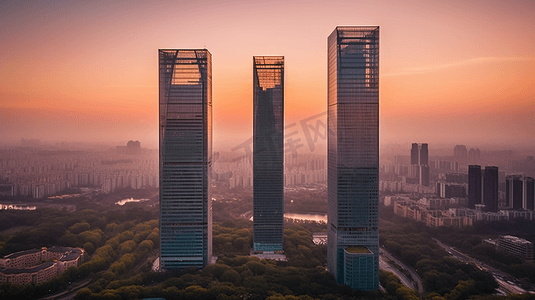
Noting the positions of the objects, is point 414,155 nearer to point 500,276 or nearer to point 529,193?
point 529,193

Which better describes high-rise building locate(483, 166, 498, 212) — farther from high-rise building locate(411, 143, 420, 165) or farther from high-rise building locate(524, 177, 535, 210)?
high-rise building locate(411, 143, 420, 165)

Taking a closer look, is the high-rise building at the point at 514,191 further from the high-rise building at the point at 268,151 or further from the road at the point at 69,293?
the road at the point at 69,293

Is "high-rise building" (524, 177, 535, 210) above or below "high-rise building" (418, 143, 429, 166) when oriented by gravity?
below

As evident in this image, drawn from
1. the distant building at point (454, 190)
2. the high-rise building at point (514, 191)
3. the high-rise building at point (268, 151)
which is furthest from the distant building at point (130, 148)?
the high-rise building at point (514, 191)

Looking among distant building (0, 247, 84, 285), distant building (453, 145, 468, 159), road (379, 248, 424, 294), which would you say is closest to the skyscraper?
distant building (453, 145, 468, 159)

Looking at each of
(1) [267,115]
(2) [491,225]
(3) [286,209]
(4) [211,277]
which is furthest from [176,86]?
(2) [491,225]

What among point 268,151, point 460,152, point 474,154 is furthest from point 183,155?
point 460,152
